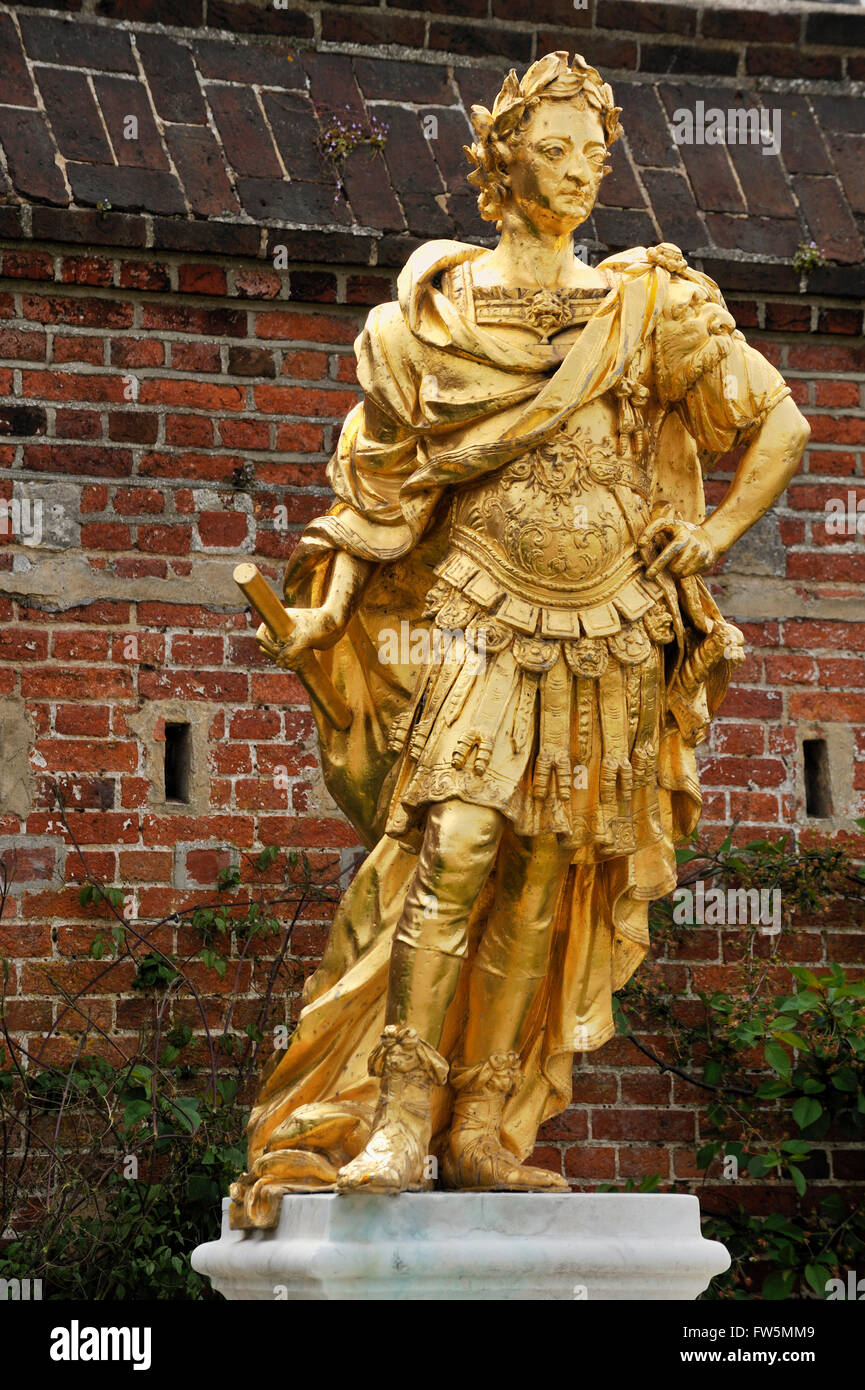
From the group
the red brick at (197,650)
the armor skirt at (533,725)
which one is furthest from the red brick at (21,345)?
the armor skirt at (533,725)

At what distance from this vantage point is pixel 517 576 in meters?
4.65

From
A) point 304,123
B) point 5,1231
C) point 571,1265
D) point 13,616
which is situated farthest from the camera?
point 304,123

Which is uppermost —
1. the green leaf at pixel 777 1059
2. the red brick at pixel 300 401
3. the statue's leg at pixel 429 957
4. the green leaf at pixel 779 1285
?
the red brick at pixel 300 401

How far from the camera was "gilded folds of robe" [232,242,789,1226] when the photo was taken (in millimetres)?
4633

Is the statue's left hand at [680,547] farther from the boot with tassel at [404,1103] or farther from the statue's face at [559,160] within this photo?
the boot with tassel at [404,1103]

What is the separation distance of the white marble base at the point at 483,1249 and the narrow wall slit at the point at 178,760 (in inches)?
101

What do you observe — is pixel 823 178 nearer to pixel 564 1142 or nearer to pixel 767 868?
pixel 767 868

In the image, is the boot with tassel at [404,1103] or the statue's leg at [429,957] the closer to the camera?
the boot with tassel at [404,1103]

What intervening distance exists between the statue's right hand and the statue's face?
3.09 feet

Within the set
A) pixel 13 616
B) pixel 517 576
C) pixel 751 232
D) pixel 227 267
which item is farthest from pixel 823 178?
pixel 517 576

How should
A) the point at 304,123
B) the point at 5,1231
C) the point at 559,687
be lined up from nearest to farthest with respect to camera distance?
the point at 559,687 < the point at 5,1231 < the point at 304,123

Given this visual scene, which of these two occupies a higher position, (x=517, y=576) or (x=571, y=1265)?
(x=517, y=576)

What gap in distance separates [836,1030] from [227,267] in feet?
9.64

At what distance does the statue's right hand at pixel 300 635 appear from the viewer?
4.74 metres
